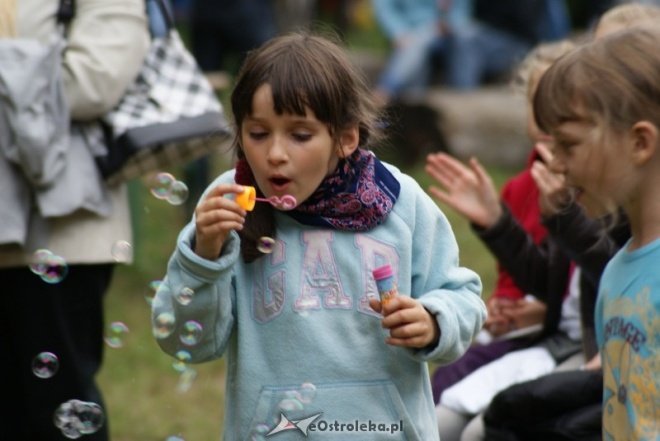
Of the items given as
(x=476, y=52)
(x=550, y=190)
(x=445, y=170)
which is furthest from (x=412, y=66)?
(x=550, y=190)

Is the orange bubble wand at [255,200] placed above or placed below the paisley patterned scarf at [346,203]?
above

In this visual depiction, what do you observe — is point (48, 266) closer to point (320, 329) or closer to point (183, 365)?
point (183, 365)

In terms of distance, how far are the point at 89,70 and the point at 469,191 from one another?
106 centimetres

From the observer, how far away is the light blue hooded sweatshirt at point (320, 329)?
2.58 meters

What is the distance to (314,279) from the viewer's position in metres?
2.62

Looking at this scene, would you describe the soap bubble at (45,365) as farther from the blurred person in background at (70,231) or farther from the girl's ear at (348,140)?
the girl's ear at (348,140)

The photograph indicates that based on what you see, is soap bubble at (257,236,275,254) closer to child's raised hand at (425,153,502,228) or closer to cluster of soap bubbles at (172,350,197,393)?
cluster of soap bubbles at (172,350,197,393)

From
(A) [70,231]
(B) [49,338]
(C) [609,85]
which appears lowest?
(B) [49,338]

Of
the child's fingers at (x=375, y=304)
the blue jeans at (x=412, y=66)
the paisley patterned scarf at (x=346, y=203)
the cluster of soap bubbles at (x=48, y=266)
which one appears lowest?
the blue jeans at (x=412, y=66)

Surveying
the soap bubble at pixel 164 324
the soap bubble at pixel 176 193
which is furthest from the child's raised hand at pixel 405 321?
the soap bubble at pixel 176 193

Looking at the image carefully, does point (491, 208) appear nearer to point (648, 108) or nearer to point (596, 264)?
point (596, 264)

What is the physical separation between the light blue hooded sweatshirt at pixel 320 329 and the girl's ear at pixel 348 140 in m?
0.15

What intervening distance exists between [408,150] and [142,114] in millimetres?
6048

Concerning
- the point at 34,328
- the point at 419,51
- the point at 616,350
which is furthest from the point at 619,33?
the point at 419,51
